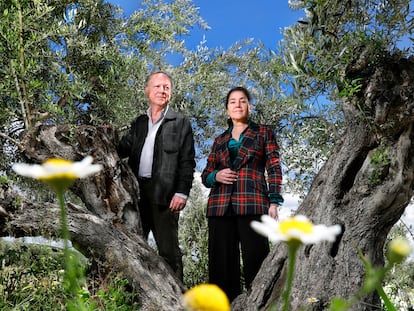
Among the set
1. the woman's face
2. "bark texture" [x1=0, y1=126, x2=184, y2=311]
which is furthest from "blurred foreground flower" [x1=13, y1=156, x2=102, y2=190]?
"bark texture" [x1=0, y1=126, x2=184, y2=311]

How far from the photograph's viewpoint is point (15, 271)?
22.2 ft

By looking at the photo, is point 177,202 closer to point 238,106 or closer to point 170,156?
point 170,156

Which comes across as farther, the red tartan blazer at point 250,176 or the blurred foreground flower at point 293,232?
the red tartan blazer at point 250,176

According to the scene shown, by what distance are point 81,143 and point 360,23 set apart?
12.7 ft

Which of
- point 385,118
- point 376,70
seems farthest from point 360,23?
point 385,118

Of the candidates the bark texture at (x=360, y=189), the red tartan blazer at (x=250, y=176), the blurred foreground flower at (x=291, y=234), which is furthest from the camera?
the red tartan blazer at (x=250, y=176)

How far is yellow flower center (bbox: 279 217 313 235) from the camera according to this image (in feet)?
3.04

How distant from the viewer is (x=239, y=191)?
627 centimetres

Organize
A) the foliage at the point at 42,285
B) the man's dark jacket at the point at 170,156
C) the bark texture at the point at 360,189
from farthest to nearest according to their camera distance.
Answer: the man's dark jacket at the point at 170,156 < the foliage at the point at 42,285 < the bark texture at the point at 360,189

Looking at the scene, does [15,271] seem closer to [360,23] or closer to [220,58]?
[360,23]

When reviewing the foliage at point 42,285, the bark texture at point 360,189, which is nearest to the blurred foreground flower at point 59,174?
the bark texture at point 360,189

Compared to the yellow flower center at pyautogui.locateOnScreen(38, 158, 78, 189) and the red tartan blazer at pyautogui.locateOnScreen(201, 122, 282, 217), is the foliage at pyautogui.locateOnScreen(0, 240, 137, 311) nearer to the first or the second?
the red tartan blazer at pyautogui.locateOnScreen(201, 122, 282, 217)

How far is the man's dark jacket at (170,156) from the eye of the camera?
6609 mm

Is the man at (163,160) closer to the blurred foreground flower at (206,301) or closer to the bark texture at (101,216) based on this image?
the bark texture at (101,216)
